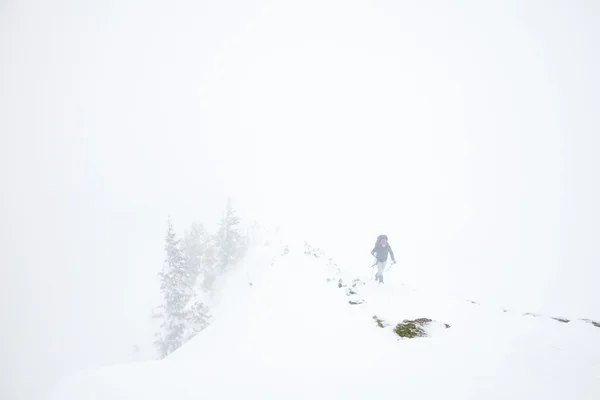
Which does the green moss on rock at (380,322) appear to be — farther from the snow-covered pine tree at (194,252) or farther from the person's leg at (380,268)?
the snow-covered pine tree at (194,252)

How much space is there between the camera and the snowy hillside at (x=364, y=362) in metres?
4.60

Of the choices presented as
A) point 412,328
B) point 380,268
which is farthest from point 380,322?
point 380,268

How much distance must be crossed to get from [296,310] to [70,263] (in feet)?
246

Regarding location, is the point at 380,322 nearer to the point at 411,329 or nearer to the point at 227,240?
the point at 411,329

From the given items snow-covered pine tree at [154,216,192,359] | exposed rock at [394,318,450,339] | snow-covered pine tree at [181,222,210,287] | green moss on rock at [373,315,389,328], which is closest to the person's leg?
green moss on rock at [373,315,389,328]

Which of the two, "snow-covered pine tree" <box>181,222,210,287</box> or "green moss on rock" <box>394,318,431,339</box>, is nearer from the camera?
"green moss on rock" <box>394,318,431,339</box>

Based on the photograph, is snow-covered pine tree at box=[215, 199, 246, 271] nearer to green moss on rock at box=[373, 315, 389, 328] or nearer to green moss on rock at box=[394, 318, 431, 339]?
green moss on rock at box=[373, 315, 389, 328]

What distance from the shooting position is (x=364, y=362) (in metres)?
5.76

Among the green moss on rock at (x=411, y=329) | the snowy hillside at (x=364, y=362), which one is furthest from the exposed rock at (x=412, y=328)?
the snowy hillside at (x=364, y=362)

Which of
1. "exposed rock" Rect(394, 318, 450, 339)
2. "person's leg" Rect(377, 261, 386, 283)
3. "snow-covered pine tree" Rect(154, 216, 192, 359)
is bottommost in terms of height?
"snow-covered pine tree" Rect(154, 216, 192, 359)

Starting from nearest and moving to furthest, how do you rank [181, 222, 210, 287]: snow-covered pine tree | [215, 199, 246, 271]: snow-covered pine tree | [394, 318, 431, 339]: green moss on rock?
[394, 318, 431, 339]: green moss on rock
[215, 199, 246, 271]: snow-covered pine tree
[181, 222, 210, 287]: snow-covered pine tree

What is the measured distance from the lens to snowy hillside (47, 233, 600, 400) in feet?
15.1

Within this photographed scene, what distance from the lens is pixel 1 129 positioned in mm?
170125

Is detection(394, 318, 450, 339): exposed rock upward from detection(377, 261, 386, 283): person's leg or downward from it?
upward
